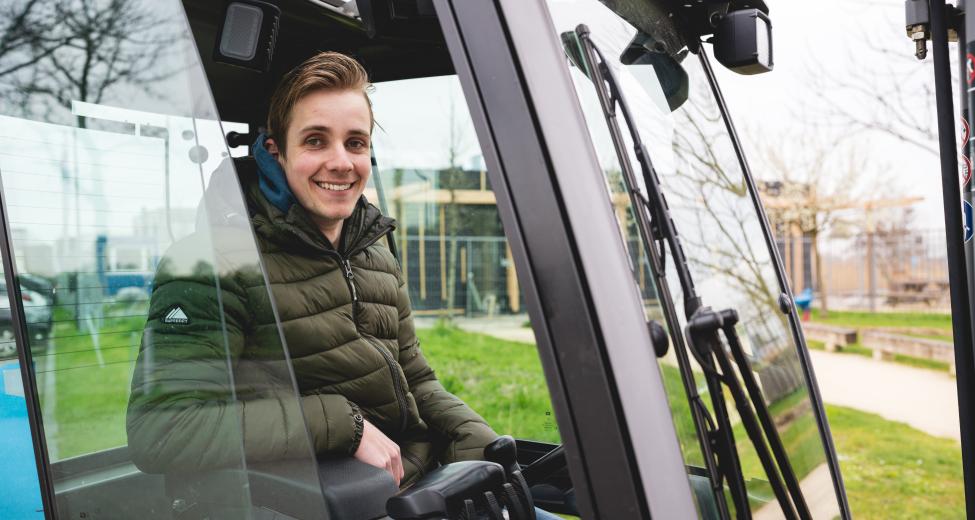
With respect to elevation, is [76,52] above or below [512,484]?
above

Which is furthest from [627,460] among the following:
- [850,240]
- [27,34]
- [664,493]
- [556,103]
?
[850,240]

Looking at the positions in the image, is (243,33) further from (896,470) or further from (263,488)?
(896,470)

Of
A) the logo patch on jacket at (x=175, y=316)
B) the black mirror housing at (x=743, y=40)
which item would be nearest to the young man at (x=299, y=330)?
the logo patch on jacket at (x=175, y=316)

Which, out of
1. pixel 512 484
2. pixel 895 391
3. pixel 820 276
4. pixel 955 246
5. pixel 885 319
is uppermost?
pixel 955 246

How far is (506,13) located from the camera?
Answer: 1177mm

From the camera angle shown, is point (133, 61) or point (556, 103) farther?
point (133, 61)

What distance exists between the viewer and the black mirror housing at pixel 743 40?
5.71 ft

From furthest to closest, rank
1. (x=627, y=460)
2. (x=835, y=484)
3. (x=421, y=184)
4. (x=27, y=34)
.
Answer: (x=421, y=184) < (x=835, y=484) < (x=27, y=34) < (x=627, y=460)

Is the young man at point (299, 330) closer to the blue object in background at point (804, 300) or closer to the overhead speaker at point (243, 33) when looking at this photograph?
the overhead speaker at point (243, 33)

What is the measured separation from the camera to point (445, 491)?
1336mm

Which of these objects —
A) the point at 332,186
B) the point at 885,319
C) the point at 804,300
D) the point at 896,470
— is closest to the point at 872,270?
the point at 885,319

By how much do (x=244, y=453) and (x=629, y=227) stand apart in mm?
702

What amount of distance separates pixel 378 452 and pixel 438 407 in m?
0.58

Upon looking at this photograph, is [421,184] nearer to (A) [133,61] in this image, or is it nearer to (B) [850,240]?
(B) [850,240]
